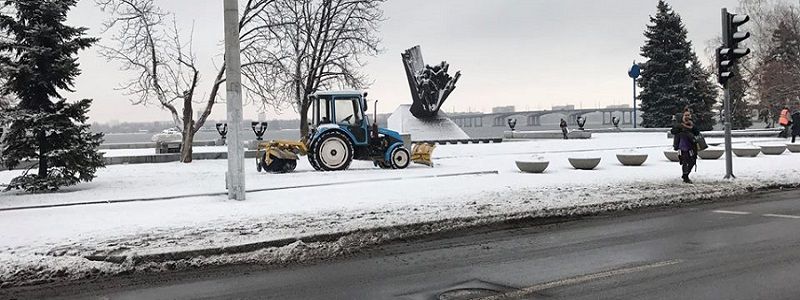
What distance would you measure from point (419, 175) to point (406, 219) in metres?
7.55

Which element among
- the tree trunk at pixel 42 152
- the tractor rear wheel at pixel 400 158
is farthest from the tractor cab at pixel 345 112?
the tree trunk at pixel 42 152

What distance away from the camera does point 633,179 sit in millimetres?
15898

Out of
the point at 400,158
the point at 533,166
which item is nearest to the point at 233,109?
the point at 400,158

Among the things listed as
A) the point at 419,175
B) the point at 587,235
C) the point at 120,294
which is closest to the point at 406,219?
the point at 587,235

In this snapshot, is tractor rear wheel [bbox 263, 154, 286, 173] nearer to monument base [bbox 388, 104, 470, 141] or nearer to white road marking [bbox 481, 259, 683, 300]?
white road marking [bbox 481, 259, 683, 300]

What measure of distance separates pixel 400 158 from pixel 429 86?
78.6ft

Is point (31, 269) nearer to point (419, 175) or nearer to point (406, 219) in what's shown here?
point (406, 219)

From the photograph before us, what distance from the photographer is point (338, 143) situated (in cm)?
1983

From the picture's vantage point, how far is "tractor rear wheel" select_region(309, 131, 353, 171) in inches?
775

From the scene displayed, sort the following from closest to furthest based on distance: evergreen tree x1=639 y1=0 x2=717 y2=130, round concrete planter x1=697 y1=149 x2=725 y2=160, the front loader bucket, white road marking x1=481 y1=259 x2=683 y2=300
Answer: white road marking x1=481 y1=259 x2=683 y2=300 < the front loader bucket < round concrete planter x1=697 y1=149 x2=725 y2=160 < evergreen tree x1=639 y1=0 x2=717 y2=130

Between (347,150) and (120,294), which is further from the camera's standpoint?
(347,150)

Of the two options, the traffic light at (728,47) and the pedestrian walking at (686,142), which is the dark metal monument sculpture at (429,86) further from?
the pedestrian walking at (686,142)

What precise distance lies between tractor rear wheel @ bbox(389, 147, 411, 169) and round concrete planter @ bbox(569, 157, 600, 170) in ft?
16.6

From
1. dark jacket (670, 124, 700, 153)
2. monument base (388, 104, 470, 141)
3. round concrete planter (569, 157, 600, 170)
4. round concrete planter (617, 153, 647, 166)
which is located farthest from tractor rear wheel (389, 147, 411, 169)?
monument base (388, 104, 470, 141)
